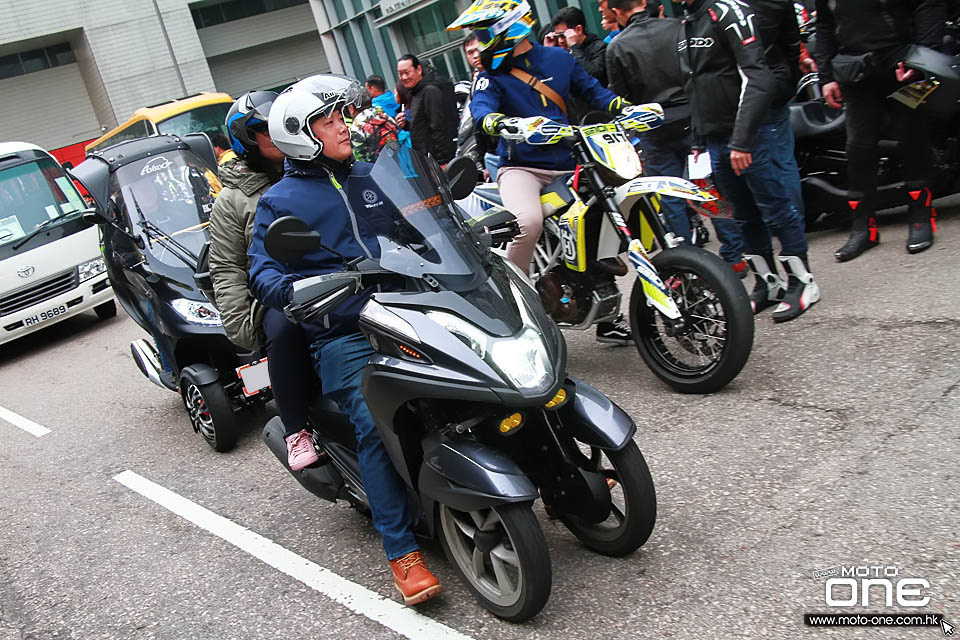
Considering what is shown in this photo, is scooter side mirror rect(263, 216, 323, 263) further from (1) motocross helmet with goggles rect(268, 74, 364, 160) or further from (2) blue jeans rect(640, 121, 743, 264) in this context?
(2) blue jeans rect(640, 121, 743, 264)

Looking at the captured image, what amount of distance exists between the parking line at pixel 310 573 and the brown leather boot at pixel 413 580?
0.10m

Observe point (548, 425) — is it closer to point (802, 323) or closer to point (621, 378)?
point (621, 378)

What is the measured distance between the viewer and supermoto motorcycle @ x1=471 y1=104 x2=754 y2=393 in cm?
460

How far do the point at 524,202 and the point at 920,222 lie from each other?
2.71m

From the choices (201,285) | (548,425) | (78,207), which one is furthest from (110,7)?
(548,425)

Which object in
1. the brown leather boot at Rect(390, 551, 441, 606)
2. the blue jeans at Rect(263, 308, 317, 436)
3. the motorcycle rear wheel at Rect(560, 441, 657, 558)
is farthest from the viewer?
the blue jeans at Rect(263, 308, 317, 436)

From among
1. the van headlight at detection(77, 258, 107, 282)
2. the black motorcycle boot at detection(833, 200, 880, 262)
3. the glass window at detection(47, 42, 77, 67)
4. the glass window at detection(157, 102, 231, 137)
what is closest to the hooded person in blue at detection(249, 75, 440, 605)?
the black motorcycle boot at detection(833, 200, 880, 262)

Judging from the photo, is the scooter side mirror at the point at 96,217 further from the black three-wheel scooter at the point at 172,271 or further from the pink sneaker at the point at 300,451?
the pink sneaker at the point at 300,451

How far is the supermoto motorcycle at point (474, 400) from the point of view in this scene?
298cm

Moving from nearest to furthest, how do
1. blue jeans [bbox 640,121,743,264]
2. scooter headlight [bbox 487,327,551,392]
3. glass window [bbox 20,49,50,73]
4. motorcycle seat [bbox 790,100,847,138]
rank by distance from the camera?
scooter headlight [bbox 487,327,551,392] → blue jeans [bbox 640,121,743,264] → motorcycle seat [bbox 790,100,847,138] → glass window [bbox 20,49,50,73]

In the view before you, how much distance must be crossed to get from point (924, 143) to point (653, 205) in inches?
89.6

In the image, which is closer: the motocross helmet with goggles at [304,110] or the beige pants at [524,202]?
the motocross helmet with goggles at [304,110]

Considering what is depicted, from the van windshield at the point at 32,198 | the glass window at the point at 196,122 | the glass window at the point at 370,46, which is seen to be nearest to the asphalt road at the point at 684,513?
the van windshield at the point at 32,198

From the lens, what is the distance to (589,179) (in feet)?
16.4
